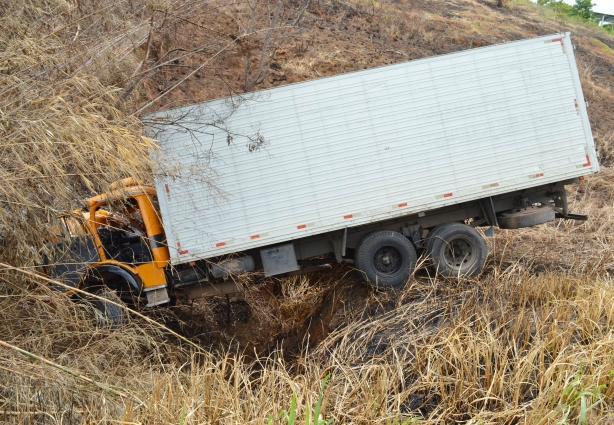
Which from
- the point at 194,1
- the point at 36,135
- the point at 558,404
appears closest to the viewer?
the point at 558,404

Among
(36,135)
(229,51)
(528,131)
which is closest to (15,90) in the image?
(36,135)

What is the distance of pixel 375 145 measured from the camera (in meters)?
10.3

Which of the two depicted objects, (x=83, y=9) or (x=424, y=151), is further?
(x=424, y=151)

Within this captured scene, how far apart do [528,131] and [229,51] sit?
10150 mm

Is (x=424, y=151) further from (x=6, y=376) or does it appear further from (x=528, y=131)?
(x=6, y=376)

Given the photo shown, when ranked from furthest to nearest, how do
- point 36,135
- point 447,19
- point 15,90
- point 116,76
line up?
point 447,19, point 116,76, point 15,90, point 36,135

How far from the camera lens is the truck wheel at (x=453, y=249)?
A: 418 inches

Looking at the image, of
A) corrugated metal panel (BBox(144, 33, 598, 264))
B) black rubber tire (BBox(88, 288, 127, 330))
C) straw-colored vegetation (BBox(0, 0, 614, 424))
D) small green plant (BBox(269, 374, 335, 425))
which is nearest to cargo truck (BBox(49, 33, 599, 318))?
corrugated metal panel (BBox(144, 33, 598, 264))

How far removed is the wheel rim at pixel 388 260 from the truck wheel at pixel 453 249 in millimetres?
508

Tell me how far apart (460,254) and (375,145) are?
7.68 feet

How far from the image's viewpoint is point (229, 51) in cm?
1845

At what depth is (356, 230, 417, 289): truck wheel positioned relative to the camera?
1050 cm

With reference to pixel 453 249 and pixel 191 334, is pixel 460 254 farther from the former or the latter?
pixel 191 334

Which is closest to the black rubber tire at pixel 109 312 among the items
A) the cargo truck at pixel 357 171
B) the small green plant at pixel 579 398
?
the cargo truck at pixel 357 171
